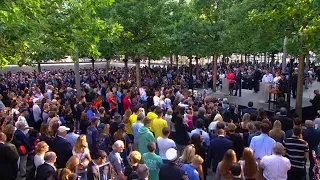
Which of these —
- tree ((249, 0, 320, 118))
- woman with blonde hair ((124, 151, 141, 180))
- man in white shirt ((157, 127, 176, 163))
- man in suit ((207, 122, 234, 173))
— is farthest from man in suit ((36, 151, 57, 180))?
tree ((249, 0, 320, 118))

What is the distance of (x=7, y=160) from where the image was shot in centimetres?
664

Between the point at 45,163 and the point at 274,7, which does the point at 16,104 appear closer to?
the point at 45,163

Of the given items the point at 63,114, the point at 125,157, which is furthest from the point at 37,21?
the point at 125,157

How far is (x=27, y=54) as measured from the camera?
10758 millimetres

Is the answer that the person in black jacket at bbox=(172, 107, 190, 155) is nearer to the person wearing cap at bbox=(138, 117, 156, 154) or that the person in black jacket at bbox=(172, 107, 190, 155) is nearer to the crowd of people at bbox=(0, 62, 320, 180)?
the crowd of people at bbox=(0, 62, 320, 180)

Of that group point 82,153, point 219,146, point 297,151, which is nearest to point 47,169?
point 82,153

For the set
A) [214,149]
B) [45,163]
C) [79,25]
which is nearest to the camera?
[45,163]

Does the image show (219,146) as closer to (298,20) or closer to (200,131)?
(200,131)

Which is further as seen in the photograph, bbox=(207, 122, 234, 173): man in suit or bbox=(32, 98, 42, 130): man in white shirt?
bbox=(32, 98, 42, 130): man in white shirt

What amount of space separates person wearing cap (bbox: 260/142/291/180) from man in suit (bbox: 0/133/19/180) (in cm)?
467

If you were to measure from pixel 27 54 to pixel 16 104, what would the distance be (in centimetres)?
209

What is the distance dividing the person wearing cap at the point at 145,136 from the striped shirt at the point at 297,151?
2.81 m

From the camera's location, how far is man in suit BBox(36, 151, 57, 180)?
17.6 feet

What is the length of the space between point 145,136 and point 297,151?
3.11 meters
